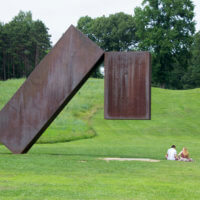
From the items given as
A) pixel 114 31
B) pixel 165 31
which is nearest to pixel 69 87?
pixel 165 31

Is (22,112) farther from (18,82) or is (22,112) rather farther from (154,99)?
(18,82)

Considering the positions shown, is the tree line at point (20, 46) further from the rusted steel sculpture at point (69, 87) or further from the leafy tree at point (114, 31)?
the rusted steel sculpture at point (69, 87)

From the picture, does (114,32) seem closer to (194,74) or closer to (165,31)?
(194,74)

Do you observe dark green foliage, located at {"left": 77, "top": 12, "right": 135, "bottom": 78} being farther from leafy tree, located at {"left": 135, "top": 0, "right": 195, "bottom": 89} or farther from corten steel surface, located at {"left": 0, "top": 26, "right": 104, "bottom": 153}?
corten steel surface, located at {"left": 0, "top": 26, "right": 104, "bottom": 153}

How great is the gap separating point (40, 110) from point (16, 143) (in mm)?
1422

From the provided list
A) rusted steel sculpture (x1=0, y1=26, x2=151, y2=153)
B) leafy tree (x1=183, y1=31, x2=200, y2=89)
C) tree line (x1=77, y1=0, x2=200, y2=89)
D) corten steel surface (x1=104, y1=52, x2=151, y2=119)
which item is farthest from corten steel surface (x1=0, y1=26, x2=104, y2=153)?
leafy tree (x1=183, y1=31, x2=200, y2=89)

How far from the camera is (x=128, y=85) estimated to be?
1337 centimetres

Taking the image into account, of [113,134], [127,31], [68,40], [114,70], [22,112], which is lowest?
[113,134]

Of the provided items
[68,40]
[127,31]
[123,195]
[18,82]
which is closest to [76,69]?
[68,40]

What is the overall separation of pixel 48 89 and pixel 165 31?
39549 mm

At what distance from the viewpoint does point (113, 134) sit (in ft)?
98.0

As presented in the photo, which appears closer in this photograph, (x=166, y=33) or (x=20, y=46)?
(x=166, y=33)

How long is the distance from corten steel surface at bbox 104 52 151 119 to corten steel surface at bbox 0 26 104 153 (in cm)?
61

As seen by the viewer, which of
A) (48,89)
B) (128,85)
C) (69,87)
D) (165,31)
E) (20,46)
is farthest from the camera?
(20,46)
